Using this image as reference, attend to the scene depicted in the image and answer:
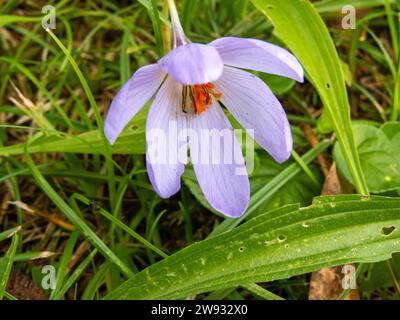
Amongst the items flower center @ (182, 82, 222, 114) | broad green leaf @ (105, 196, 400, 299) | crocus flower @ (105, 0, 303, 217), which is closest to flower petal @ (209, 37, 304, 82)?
crocus flower @ (105, 0, 303, 217)

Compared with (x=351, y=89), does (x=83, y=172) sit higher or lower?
lower

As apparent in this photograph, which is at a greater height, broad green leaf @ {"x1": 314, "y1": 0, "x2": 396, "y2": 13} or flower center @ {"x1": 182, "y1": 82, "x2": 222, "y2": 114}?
broad green leaf @ {"x1": 314, "y1": 0, "x2": 396, "y2": 13}

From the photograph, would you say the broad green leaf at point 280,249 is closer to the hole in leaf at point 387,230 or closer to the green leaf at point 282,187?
the hole in leaf at point 387,230

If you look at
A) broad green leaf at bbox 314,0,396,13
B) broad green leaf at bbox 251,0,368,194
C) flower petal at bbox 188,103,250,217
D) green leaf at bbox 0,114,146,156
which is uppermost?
broad green leaf at bbox 314,0,396,13

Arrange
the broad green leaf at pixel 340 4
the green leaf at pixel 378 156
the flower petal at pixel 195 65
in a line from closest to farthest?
the flower petal at pixel 195 65 → the green leaf at pixel 378 156 → the broad green leaf at pixel 340 4

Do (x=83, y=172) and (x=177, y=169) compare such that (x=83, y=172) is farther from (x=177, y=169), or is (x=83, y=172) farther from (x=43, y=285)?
(x=177, y=169)

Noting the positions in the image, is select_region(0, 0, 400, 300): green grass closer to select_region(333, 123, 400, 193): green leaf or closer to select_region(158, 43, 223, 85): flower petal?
select_region(333, 123, 400, 193): green leaf

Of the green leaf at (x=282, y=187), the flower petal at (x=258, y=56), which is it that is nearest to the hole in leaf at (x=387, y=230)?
the green leaf at (x=282, y=187)
